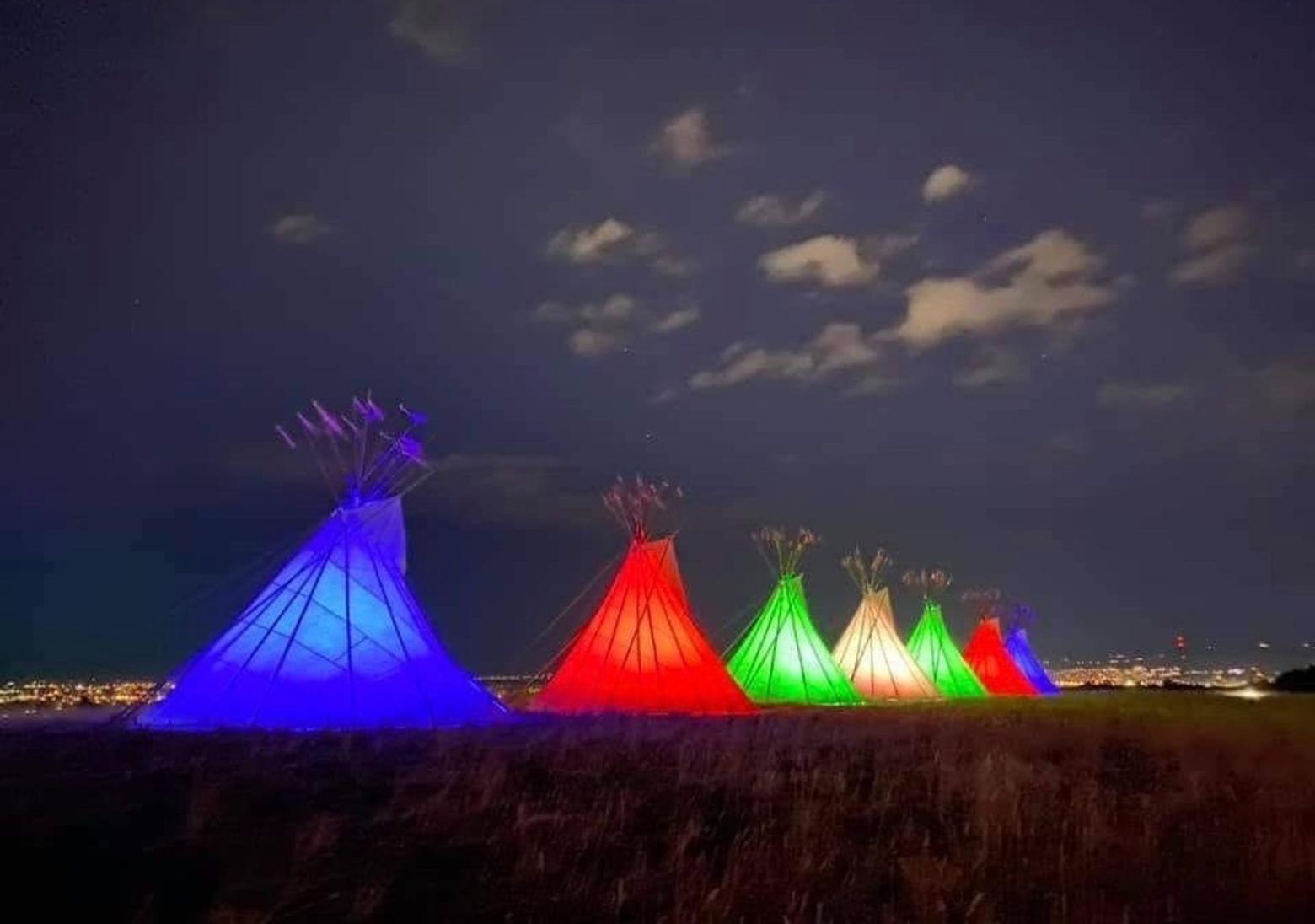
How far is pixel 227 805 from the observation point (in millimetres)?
9305

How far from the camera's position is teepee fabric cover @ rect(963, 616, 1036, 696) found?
54594 mm

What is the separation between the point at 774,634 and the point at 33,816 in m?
27.6

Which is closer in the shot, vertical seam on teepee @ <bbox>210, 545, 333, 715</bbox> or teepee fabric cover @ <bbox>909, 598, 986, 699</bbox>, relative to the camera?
vertical seam on teepee @ <bbox>210, 545, 333, 715</bbox>

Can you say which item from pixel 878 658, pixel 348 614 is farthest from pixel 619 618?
pixel 878 658

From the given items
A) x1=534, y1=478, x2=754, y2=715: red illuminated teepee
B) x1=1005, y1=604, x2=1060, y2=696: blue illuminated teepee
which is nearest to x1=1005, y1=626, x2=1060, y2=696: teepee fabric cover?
x1=1005, y1=604, x2=1060, y2=696: blue illuminated teepee

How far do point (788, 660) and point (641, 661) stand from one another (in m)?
8.40

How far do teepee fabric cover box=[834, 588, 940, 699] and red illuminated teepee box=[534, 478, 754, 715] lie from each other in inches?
541

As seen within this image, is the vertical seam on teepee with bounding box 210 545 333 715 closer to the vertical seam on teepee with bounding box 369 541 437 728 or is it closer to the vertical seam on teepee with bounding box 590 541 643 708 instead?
the vertical seam on teepee with bounding box 369 541 437 728

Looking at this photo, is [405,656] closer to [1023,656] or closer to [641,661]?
Answer: [641,661]

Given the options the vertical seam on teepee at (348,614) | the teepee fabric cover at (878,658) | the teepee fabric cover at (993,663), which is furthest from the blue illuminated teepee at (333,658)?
the teepee fabric cover at (993,663)

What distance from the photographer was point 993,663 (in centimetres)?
5509

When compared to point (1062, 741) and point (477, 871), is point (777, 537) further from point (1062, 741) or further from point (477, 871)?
point (477, 871)

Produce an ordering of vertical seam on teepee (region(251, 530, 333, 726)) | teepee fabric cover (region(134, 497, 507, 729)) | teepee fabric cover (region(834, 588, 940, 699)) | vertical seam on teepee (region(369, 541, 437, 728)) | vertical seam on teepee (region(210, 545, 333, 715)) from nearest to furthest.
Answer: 1. vertical seam on teepee (region(251, 530, 333, 726))
2. teepee fabric cover (region(134, 497, 507, 729))
3. vertical seam on teepee (region(210, 545, 333, 715))
4. vertical seam on teepee (region(369, 541, 437, 728))
5. teepee fabric cover (region(834, 588, 940, 699))

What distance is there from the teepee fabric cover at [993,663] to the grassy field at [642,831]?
133 feet
